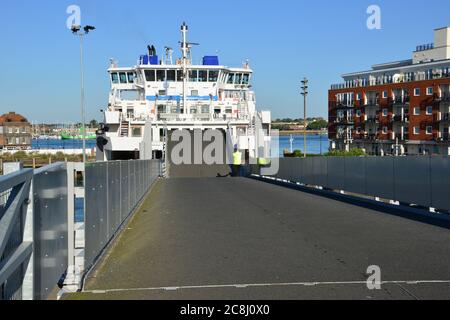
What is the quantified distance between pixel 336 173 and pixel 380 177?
16.2ft

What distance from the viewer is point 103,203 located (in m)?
9.85

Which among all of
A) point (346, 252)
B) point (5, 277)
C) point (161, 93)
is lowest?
point (346, 252)

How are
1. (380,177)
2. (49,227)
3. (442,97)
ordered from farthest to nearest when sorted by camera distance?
1. (442,97)
2. (380,177)
3. (49,227)

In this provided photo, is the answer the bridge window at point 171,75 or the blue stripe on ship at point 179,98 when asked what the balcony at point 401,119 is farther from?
the bridge window at point 171,75

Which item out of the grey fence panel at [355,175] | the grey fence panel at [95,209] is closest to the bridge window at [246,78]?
the grey fence panel at [355,175]

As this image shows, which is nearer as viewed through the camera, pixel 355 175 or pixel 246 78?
pixel 355 175

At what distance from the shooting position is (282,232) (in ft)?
38.7

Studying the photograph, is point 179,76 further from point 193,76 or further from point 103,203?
point 103,203

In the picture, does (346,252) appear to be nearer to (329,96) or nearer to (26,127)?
(329,96)

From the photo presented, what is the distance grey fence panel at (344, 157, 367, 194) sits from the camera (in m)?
20.5

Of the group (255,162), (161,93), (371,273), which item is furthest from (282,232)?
(161,93)

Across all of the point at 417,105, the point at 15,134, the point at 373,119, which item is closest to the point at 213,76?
the point at 417,105

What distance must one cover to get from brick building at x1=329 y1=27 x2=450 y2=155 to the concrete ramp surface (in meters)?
67.7
